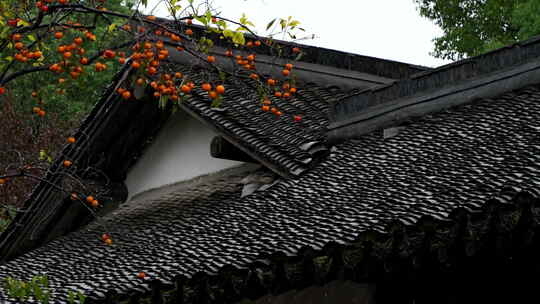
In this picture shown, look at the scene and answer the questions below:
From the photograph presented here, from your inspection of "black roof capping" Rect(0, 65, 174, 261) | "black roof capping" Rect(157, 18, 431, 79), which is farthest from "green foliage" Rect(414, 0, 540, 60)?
"black roof capping" Rect(0, 65, 174, 261)

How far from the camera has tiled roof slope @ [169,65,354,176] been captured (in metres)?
6.59

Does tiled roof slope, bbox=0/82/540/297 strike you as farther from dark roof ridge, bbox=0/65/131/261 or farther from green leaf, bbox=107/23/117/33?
green leaf, bbox=107/23/117/33

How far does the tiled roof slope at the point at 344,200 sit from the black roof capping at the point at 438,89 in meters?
0.10

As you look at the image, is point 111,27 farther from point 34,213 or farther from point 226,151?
point 34,213

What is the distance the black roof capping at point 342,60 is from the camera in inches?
337

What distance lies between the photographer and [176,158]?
8.58m

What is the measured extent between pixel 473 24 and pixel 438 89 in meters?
11.7

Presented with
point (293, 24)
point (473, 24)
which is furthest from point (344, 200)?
point (473, 24)

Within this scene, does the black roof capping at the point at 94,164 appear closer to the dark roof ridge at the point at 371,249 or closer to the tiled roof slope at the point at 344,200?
the tiled roof slope at the point at 344,200

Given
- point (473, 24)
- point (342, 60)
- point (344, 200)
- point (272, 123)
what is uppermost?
point (473, 24)

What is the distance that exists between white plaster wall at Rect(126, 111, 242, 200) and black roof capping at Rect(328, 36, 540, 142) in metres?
1.48

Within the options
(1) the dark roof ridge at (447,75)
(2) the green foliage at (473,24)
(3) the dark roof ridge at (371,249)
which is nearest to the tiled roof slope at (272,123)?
(1) the dark roof ridge at (447,75)

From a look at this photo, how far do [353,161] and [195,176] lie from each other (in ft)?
8.05

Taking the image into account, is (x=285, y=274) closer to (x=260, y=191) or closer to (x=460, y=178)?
(x=460, y=178)
